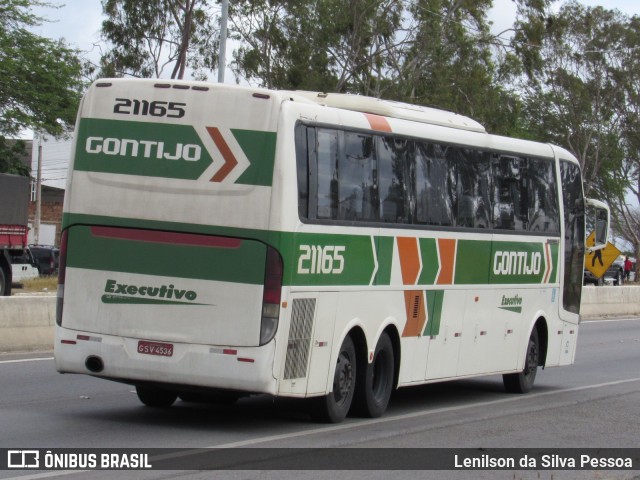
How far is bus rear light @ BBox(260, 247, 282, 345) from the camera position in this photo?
34.2ft

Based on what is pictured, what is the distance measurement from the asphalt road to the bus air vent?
0.61 m

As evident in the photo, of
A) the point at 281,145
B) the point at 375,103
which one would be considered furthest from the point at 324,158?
the point at 375,103

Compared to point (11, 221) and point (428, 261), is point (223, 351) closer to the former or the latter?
point (428, 261)

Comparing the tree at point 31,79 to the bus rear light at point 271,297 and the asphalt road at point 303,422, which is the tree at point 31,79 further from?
the bus rear light at point 271,297

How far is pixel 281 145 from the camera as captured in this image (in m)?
10.5

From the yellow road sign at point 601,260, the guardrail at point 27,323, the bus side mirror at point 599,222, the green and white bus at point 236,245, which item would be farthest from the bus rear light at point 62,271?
the yellow road sign at point 601,260

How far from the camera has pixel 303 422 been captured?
38.4 feet

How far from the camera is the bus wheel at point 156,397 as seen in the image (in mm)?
12398

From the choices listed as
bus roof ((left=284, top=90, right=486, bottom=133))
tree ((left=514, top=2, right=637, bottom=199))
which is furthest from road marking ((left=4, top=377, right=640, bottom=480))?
tree ((left=514, top=2, right=637, bottom=199))

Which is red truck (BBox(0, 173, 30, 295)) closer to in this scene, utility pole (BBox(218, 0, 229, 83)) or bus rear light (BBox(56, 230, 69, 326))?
utility pole (BBox(218, 0, 229, 83))

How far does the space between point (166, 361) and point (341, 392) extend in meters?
2.01

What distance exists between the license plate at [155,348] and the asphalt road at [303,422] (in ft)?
2.32

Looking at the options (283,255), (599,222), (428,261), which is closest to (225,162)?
(283,255)

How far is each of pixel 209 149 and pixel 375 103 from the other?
261cm
